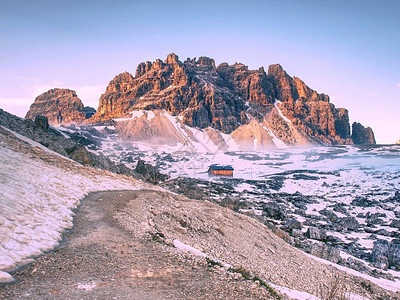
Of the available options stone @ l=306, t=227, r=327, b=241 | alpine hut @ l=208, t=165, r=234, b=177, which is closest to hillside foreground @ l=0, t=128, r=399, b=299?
stone @ l=306, t=227, r=327, b=241

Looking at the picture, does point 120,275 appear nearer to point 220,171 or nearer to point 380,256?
point 380,256

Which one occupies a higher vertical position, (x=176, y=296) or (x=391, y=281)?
(x=176, y=296)

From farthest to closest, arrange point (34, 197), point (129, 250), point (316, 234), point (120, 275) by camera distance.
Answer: point (316, 234), point (34, 197), point (129, 250), point (120, 275)

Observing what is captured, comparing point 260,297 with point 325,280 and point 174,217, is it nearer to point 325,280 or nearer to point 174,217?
point 174,217

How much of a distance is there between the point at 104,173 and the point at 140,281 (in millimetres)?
20778

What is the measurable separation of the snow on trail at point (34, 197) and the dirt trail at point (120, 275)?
22.3 inches

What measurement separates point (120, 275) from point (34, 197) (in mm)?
7522

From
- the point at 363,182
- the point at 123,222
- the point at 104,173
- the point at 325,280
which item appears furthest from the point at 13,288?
the point at 363,182

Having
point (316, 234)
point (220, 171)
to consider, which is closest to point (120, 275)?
point (316, 234)

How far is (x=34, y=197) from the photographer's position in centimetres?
1276

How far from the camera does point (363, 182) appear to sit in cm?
8131

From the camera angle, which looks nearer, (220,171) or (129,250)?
(129,250)

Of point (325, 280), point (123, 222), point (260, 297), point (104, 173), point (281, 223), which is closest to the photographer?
point (260, 297)

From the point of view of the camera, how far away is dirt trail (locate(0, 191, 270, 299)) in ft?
21.1
